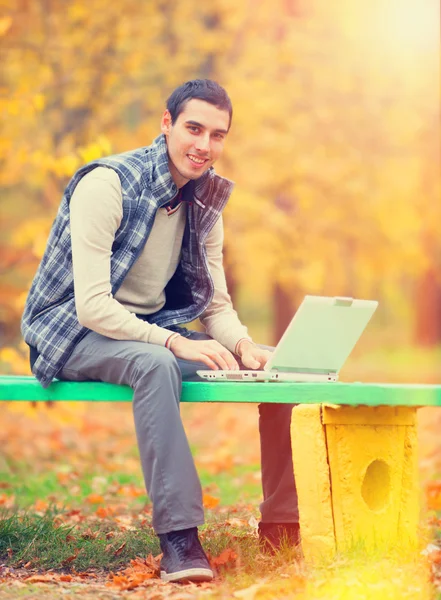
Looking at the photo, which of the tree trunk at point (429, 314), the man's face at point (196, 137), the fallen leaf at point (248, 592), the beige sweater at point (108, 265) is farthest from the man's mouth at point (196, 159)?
the tree trunk at point (429, 314)

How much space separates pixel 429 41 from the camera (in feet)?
41.0

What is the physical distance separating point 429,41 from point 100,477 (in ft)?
26.2

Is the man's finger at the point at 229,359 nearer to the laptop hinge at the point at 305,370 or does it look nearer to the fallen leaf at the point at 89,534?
the laptop hinge at the point at 305,370

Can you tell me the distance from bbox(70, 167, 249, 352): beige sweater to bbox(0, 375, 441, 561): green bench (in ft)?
0.87

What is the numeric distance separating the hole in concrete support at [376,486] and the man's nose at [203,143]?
4.75 feet

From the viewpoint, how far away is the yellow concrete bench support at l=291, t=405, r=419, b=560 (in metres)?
3.67

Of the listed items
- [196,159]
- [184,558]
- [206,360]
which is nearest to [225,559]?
[184,558]

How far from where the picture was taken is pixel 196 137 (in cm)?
420

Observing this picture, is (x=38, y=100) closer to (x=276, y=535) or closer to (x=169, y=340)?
(x=169, y=340)

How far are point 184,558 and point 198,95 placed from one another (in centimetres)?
188

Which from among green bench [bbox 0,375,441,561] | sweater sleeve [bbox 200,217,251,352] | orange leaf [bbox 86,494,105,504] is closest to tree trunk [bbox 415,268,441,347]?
orange leaf [bbox 86,494,105,504]

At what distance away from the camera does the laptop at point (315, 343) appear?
3.71 metres

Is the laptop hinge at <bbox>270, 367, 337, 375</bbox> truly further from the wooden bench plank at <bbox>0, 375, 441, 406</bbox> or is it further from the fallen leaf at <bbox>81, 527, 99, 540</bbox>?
the fallen leaf at <bbox>81, 527, 99, 540</bbox>

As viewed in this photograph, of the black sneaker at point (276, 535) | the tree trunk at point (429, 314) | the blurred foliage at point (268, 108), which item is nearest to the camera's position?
the black sneaker at point (276, 535)
